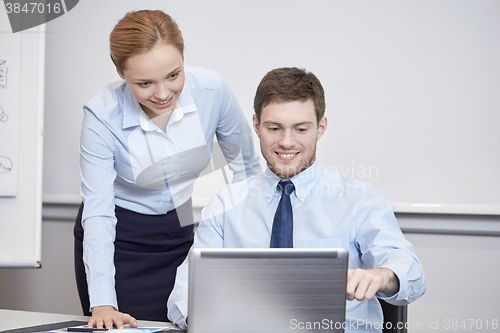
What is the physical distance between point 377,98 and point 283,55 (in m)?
0.46

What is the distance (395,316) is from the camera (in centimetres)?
100

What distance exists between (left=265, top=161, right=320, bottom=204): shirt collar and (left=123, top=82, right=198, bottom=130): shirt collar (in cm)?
40

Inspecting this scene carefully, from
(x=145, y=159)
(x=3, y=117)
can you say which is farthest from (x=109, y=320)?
(x=3, y=117)

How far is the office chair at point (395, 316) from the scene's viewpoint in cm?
99

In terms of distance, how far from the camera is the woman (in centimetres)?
124

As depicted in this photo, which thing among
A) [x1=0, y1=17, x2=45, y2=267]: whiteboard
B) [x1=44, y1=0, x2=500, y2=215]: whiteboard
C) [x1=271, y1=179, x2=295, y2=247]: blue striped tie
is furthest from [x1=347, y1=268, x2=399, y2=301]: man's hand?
[x1=0, y1=17, x2=45, y2=267]: whiteboard

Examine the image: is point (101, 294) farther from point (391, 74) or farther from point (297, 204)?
point (391, 74)

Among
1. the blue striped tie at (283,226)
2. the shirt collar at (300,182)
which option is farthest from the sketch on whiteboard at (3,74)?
the blue striped tie at (283,226)

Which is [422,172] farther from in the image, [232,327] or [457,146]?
[232,327]

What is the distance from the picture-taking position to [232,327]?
679mm

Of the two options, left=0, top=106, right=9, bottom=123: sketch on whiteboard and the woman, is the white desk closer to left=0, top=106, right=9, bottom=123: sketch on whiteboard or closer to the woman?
the woman

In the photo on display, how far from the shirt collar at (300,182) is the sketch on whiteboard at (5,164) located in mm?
1330

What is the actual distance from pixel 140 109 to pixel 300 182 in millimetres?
573

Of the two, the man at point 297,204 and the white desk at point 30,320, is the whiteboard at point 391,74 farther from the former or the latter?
the white desk at point 30,320
